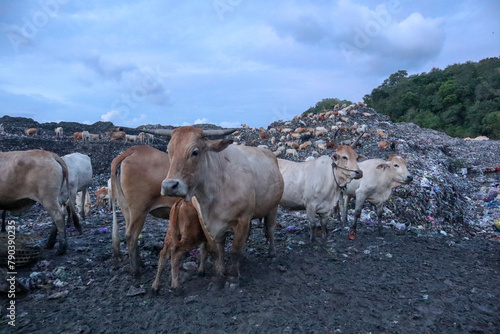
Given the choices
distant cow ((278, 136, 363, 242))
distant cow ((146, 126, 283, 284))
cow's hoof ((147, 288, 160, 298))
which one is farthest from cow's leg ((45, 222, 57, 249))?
distant cow ((278, 136, 363, 242))

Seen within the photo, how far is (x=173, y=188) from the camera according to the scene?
10.1 feet

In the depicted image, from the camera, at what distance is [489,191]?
11.2 meters

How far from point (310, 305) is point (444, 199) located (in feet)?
27.1

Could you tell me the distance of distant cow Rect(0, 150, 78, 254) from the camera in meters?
4.81

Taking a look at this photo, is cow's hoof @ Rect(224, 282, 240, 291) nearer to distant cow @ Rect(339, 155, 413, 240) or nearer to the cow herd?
the cow herd

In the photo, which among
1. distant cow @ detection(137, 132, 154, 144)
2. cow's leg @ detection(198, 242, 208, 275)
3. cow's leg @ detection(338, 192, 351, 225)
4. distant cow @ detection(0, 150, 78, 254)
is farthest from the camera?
distant cow @ detection(137, 132, 154, 144)

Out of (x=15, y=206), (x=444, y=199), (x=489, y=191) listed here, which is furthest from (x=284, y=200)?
(x=489, y=191)

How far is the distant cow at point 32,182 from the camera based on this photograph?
4.81 metres

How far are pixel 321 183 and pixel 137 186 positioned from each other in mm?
3634

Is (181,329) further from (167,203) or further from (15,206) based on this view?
(15,206)

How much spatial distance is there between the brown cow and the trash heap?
16.7 feet

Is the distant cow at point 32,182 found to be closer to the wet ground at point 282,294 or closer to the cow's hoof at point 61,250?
the cow's hoof at point 61,250

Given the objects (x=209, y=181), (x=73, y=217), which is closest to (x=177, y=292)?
(x=209, y=181)

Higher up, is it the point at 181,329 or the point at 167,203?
the point at 167,203
